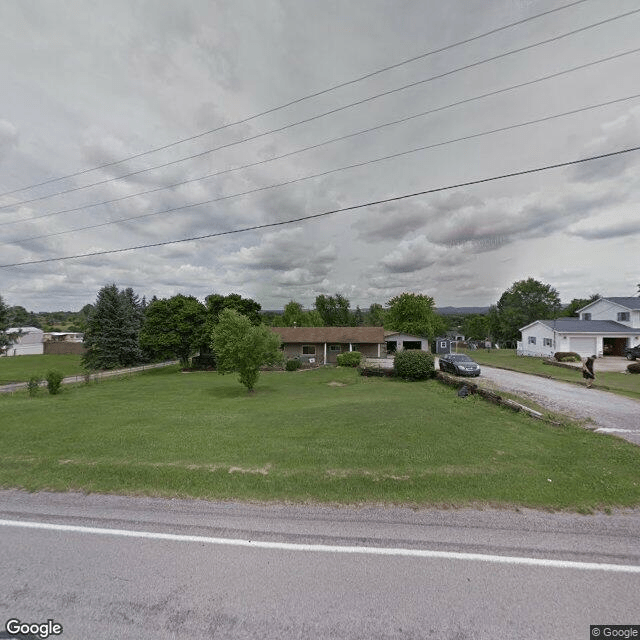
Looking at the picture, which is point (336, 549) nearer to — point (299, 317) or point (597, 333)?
point (597, 333)

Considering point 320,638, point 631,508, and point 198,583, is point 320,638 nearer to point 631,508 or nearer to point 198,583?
point 198,583

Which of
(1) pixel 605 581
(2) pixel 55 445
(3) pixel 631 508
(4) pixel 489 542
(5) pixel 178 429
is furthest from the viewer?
(5) pixel 178 429

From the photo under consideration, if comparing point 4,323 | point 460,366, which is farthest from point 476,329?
point 4,323

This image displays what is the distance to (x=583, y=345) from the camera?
32.2 m

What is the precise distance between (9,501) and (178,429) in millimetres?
4086

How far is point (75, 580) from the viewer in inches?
131

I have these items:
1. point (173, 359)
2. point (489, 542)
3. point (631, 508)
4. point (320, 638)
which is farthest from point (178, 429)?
point (173, 359)

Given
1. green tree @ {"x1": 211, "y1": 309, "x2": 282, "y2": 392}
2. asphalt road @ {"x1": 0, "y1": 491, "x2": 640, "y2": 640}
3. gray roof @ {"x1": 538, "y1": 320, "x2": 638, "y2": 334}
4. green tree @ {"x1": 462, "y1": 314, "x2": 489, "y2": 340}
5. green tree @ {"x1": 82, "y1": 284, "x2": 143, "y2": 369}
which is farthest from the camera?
green tree @ {"x1": 462, "y1": 314, "x2": 489, "y2": 340}

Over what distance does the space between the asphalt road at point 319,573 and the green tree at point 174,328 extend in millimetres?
32439

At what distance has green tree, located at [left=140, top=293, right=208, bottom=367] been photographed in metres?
34.8

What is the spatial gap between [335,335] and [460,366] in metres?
17.2

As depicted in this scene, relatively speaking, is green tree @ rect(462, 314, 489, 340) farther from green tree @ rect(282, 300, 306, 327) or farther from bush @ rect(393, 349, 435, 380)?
bush @ rect(393, 349, 435, 380)

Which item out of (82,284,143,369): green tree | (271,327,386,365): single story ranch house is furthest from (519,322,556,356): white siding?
(82,284,143,369): green tree

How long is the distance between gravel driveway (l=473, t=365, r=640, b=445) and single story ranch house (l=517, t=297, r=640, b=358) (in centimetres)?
2033
